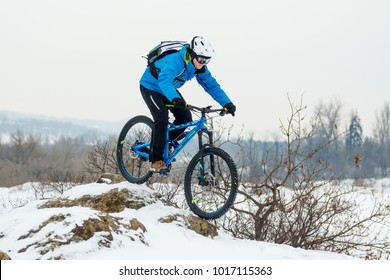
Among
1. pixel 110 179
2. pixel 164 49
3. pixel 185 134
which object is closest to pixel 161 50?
pixel 164 49

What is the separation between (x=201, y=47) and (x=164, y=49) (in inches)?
25.7

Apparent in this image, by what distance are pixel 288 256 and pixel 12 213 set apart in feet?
12.8

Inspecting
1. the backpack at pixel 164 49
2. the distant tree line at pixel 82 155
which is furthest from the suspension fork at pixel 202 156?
the distant tree line at pixel 82 155

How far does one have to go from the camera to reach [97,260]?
183 inches

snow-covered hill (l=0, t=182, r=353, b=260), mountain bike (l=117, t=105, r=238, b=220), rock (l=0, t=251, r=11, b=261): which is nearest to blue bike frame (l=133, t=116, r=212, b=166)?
mountain bike (l=117, t=105, r=238, b=220)

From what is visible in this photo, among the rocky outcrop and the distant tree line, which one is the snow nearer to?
the rocky outcrop

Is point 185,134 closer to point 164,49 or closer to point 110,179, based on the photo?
point 164,49

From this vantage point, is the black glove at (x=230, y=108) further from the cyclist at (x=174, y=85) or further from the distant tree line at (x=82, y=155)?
the distant tree line at (x=82, y=155)

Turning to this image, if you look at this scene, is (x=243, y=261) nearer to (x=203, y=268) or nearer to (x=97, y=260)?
(x=203, y=268)

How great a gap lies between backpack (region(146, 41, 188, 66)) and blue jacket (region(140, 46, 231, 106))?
0.08 meters

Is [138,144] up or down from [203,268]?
up

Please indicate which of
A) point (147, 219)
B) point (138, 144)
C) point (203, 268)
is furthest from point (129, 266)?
point (138, 144)

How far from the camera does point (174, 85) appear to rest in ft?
21.9

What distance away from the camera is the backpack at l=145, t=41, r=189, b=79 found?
653 centimetres
